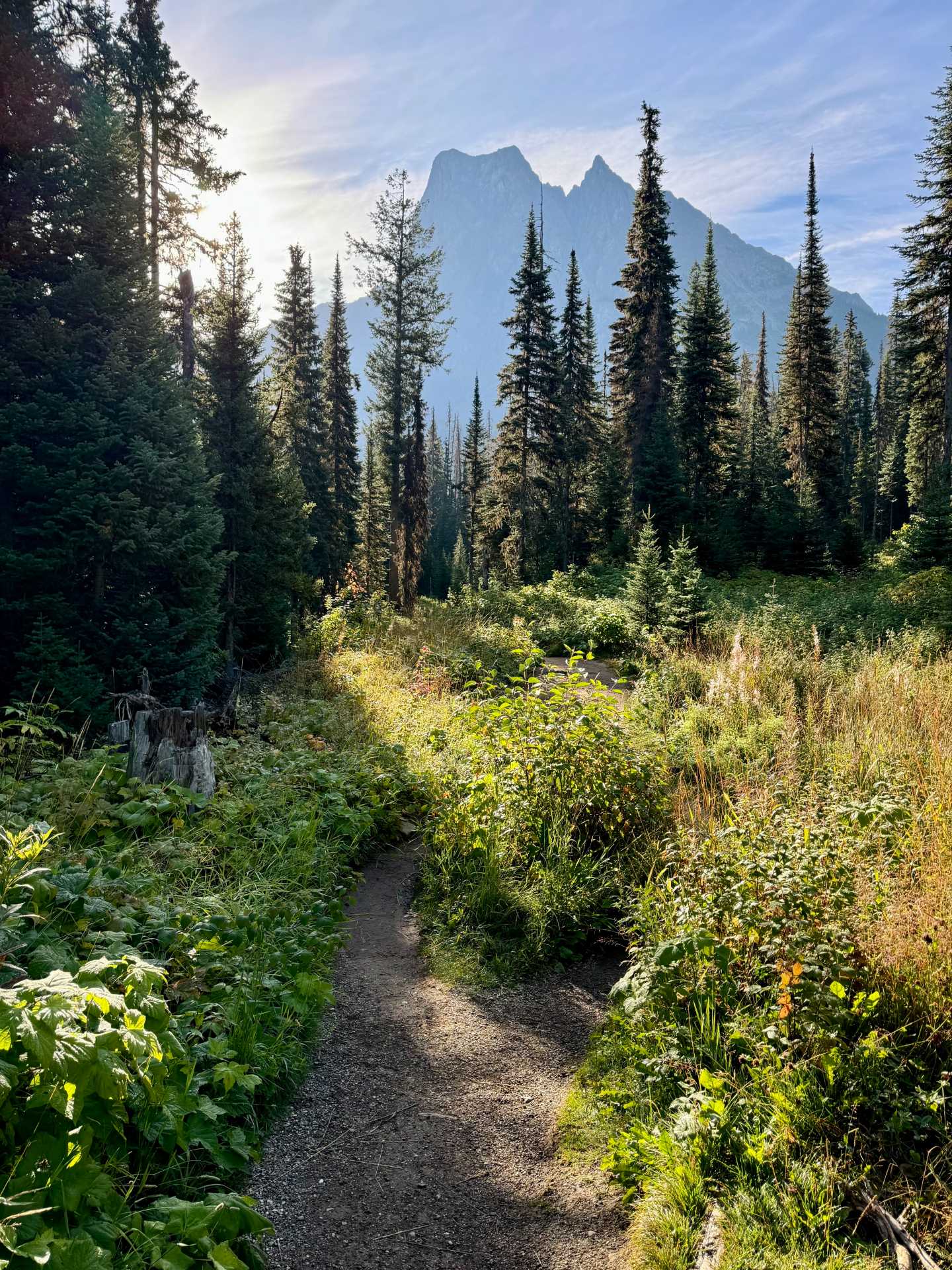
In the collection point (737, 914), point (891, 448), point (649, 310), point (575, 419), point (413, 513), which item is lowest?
point (737, 914)

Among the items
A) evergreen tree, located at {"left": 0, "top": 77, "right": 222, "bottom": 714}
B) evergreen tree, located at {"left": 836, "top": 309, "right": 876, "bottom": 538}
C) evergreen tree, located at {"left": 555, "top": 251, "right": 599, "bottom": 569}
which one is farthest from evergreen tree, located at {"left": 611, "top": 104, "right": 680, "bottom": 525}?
evergreen tree, located at {"left": 0, "top": 77, "right": 222, "bottom": 714}

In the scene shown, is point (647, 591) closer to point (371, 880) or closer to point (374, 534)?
point (371, 880)

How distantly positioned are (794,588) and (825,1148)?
2259 centimetres

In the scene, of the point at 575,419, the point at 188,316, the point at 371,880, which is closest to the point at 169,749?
the point at 371,880

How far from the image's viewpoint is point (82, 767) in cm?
494

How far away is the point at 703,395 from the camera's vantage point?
1223 inches

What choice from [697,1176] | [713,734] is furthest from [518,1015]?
[713,734]

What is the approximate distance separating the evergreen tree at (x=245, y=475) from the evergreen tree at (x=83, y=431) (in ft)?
14.1

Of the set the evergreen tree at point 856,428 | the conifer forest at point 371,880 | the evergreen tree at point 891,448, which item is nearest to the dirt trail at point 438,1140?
the conifer forest at point 371,880

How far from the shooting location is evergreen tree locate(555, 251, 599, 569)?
1275 inches

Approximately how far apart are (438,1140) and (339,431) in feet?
107

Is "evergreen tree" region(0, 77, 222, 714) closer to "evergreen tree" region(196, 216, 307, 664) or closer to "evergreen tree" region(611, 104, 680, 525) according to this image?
"evergreen tree" region(196, 216, 307, 664)

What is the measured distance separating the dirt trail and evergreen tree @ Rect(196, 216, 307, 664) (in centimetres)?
1072

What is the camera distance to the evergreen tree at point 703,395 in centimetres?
3083
